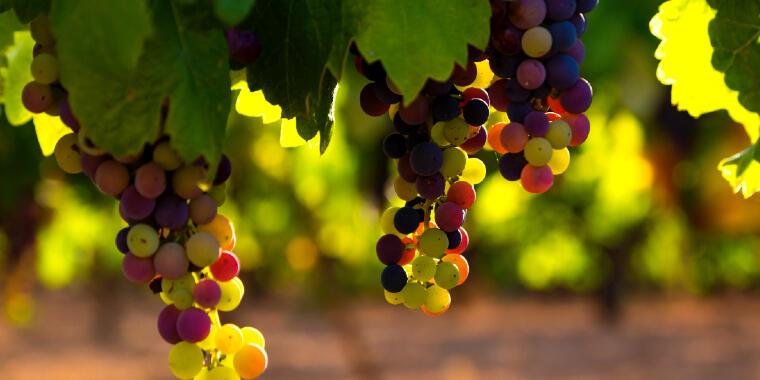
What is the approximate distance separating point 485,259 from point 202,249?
19.6 m

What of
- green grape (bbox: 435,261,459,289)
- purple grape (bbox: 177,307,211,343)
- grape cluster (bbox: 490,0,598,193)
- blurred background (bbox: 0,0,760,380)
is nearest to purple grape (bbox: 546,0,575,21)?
grape cluster (bbox: 490,0,598,193)

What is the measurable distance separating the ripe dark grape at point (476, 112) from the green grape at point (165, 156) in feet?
1.14

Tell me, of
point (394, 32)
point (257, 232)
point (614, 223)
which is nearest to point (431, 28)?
point (394, 32)

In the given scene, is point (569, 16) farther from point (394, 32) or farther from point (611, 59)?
point (611, 59)

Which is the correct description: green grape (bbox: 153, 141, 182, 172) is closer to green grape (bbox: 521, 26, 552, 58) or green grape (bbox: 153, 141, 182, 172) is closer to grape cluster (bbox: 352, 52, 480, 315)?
grape cluster (bbox: 352, 52, 480, 315)

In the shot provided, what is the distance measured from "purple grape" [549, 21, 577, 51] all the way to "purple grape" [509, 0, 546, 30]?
2cm

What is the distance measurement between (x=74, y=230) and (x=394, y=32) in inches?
615

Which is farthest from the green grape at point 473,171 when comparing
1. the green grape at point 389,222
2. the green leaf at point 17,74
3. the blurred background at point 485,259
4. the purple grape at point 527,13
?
the blurred background at point 485,259

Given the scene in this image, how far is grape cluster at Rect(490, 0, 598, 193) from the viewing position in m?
0.91

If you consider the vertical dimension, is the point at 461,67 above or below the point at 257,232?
below

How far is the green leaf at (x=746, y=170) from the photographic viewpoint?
1.11 metres

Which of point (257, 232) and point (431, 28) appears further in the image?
point (257, 232)

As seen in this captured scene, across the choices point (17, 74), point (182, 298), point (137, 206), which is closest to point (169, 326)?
point (182, 298)

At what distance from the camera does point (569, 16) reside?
0.94m
